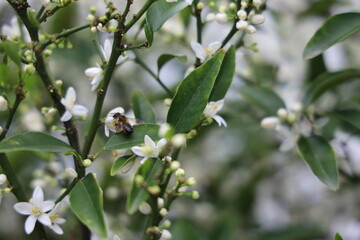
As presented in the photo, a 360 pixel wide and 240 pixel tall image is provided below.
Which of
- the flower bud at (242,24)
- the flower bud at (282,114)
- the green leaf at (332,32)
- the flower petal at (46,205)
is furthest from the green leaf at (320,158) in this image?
the flower petal at (46,205)

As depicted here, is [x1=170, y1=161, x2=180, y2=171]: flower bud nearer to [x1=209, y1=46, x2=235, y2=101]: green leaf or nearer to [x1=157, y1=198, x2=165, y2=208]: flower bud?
[x1=157, y1=198, x2=165, y2=208]: flower bud

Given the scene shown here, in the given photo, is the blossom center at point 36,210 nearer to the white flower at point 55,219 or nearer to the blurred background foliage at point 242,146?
the white flower at point 55,219

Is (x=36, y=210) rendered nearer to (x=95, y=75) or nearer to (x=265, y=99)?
(x=95, y=75)

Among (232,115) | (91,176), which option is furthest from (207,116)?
(232,115)

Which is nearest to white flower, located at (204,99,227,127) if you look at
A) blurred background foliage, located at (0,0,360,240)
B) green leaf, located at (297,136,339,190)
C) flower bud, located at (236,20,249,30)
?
flower bud, located at (236,20,249,30)

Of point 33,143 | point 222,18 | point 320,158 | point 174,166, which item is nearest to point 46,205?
point 33,143
